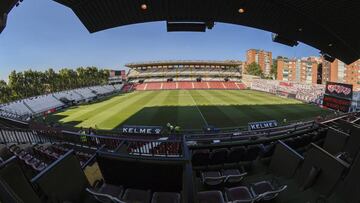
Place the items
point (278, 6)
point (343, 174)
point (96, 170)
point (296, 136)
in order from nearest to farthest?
point (343, 174) → point (96, 170) → point (278, 6) → point (296, 136)

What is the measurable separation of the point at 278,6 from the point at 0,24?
7.66 metres

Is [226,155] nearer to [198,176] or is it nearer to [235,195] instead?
[198,176]

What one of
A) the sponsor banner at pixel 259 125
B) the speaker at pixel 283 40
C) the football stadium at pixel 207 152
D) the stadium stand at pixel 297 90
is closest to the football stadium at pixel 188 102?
the stadium stand at pixel 297 90

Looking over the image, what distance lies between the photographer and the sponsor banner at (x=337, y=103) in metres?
13.9

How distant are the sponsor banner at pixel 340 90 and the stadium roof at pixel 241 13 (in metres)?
6.70

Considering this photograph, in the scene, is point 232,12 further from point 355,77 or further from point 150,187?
point 355,77

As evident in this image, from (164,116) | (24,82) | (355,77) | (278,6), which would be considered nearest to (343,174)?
(278,6)

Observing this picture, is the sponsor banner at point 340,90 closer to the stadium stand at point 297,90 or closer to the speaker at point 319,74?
the stadium stand at point 297,90

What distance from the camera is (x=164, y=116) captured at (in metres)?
23.3

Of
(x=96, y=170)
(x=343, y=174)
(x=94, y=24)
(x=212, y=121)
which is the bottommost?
(x=212, y=121)

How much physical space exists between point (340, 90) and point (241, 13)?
37.6 ft

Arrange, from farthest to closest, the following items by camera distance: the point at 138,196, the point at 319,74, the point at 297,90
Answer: the point at 319,74
the point at 297,90
the point at 138,196

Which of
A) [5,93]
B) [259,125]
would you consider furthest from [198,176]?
[5,93]

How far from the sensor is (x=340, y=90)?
47.3 feet
